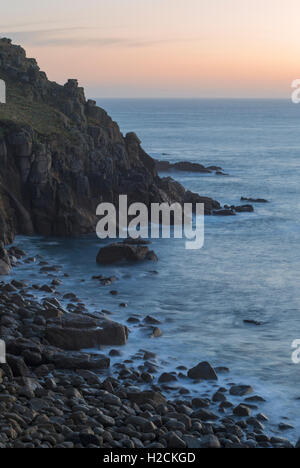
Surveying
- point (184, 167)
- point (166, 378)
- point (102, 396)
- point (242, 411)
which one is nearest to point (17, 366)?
point (102, 396)

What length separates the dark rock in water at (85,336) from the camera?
30.9 meters

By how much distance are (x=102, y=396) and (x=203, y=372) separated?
498 centimetres

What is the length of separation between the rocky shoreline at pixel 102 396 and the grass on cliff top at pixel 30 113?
32.3 meters

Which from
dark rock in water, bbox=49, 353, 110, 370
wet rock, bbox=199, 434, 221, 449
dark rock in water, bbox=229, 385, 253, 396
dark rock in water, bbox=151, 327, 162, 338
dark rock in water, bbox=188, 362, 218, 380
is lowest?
wet rock, bbox=199, 434, 221, 449

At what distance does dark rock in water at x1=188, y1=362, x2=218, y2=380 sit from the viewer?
94.2ft

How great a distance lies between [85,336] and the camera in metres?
31.3

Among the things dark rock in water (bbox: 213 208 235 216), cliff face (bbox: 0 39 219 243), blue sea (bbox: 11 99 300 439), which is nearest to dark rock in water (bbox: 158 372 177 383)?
blue sea (bbox: 11 99 300 439)

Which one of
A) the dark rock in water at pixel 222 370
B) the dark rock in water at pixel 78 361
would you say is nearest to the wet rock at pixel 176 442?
the dark rock in water at pixel 78 361

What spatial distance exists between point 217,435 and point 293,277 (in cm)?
2504

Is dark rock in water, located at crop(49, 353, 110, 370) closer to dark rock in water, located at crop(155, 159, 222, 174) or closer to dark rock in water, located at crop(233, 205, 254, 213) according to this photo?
dark rock in water, located at crop(233, 205, 254, 213)

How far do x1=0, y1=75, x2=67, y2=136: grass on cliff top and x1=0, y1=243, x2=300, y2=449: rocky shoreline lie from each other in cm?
3229

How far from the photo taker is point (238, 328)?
3609 cm
